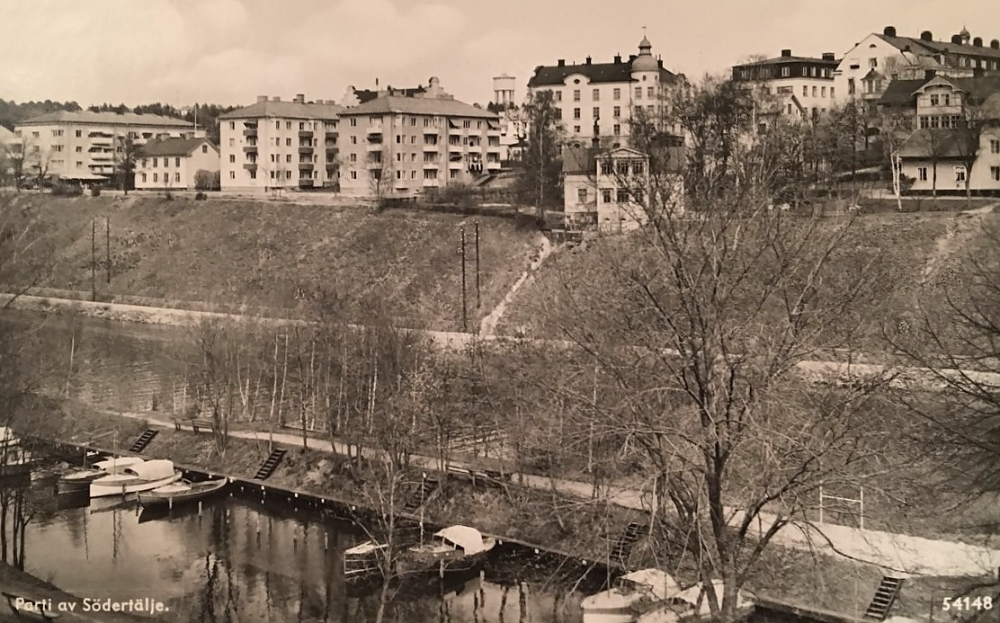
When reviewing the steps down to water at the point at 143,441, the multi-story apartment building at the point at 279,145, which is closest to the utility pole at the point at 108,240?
the multi-story apartment building at the point at 279,145

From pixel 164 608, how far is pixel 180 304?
6.60 metres

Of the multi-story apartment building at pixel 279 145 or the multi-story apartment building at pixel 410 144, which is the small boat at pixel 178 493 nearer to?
the multi-story apartment building at pixel 410 144

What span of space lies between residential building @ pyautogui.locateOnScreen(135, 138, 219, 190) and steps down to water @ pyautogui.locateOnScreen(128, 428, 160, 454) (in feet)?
32.3

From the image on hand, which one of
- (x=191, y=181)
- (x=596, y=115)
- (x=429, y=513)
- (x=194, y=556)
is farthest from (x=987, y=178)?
(x=191, y=181)

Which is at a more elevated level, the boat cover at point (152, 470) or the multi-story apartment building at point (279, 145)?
the multi-story apartment building at point (279, 145)

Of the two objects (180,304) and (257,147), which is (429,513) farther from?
(257,147)

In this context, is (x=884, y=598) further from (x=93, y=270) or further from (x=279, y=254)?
(x=279, y=254)

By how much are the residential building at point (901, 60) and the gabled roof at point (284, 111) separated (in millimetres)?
7658

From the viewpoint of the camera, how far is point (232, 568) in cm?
572

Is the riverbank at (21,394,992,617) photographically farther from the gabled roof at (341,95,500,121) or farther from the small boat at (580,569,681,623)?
the gabled roof at (341,95,500,121)

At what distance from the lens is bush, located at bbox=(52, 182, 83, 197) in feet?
40.6

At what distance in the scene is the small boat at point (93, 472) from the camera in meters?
6.89

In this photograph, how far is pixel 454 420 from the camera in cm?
706

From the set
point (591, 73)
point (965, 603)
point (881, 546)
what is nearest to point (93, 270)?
point (591, 73)
